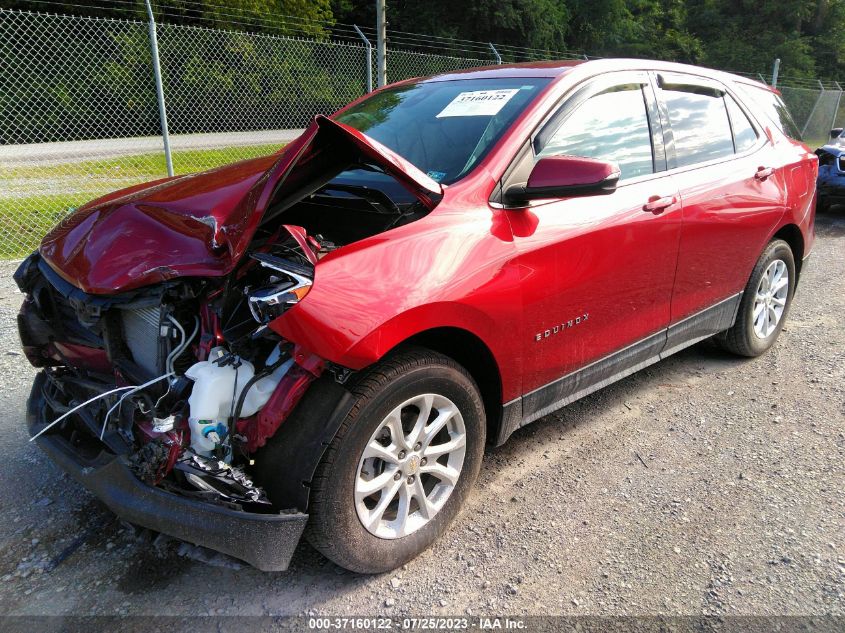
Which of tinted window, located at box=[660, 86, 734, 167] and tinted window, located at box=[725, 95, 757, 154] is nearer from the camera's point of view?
tinted window, located at box=[660, 86, 734, 167]

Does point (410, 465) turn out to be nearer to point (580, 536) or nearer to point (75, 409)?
point (580, 536)

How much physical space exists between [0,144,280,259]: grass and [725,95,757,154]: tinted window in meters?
6.52

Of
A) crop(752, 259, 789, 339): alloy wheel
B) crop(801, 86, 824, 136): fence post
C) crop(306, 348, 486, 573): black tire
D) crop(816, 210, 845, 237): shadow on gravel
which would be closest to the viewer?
crop(306, 348, 486, 573): black tire

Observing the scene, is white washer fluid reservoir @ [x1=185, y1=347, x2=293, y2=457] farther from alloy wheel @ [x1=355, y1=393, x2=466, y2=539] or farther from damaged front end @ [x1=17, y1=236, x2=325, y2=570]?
alloy wheel @ [x1=355, y1=393, x2=466, y2=539]

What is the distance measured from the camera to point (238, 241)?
208 cm

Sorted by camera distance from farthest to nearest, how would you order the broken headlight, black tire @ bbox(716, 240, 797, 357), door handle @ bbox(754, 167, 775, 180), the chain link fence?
1. the chain link fence
2. black tire @ bbox(716, 240, 797, 357)
3. door handle @ bbox(754, 167, 775, 180)
4. the broken headlight

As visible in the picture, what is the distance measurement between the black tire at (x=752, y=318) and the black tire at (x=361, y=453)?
→ 250cm

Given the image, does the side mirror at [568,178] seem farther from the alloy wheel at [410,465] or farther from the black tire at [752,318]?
the black tire at [752,318]

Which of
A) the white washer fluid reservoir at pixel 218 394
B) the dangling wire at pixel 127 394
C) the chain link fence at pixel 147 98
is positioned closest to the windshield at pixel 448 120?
the white washer fluid reservoir at pixel 218 394

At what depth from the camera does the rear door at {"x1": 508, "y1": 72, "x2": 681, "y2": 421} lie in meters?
2.67

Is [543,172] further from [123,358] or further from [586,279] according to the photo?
[123,358]

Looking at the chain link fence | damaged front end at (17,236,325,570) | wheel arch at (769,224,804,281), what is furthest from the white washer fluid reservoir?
the chain link fence

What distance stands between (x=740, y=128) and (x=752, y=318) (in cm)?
125

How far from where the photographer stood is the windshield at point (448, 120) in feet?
8.93
